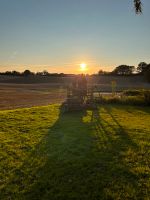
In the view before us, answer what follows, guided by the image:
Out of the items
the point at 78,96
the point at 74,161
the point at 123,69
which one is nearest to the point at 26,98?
the point at 78,96

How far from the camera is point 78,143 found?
10.1m

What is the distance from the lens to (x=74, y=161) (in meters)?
8.11

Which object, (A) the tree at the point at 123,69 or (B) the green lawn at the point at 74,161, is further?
(A) the tree at the point at 123,69

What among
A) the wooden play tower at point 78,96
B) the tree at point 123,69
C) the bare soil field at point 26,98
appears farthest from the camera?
the tree at point 123,69

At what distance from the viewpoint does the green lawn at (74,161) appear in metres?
6.25

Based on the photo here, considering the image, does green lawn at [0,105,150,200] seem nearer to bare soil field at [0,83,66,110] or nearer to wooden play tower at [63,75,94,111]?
wooden play tower at [63,75,94,111]

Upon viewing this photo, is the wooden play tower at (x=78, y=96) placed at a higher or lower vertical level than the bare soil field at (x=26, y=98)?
higher

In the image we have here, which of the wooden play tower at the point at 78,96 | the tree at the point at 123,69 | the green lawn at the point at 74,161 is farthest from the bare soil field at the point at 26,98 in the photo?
the tree at the point at 123,69

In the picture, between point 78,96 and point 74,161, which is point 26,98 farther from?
point 74,161

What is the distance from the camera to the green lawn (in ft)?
20.5

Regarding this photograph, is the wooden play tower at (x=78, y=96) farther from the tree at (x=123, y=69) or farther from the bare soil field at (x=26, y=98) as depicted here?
the tree at (x=123, y=69)

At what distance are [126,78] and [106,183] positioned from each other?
336ft

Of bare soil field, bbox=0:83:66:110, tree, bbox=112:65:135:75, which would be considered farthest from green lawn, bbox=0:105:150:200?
tree, bbox=112:65:135:75

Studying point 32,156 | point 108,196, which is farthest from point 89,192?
point 32,156
